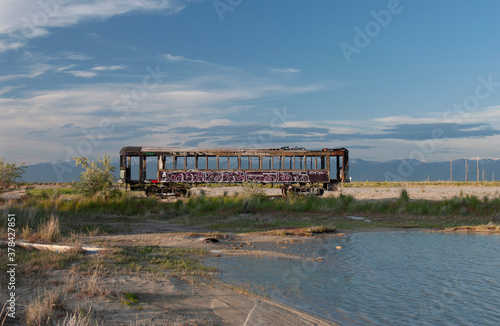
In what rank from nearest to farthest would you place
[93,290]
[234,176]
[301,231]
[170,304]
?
[170,304]
[93,290]
[301,231]
[234,176]

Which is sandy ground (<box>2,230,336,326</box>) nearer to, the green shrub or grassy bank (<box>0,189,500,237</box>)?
grassy bank (<box>0,189,500,237</box>)

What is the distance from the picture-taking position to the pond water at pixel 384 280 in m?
7.14

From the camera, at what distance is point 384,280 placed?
9.14 metres

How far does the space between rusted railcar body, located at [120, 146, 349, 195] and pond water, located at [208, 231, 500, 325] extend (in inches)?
581

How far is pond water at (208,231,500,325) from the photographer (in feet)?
23.4

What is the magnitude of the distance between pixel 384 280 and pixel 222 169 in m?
19.6

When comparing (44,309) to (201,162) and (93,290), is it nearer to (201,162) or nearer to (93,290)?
(93,290)

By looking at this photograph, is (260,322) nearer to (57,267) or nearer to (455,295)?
(455,295)

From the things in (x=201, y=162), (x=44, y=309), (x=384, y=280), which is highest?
(x=201, y=162)

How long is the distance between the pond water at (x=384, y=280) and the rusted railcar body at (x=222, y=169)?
48.5 feet

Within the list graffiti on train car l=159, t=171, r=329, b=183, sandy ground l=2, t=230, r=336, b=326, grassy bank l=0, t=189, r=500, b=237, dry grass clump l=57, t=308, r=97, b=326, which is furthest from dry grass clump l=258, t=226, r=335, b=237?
graffiti on train car l=159, t=171, r=329, b=183

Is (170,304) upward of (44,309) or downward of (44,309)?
downward

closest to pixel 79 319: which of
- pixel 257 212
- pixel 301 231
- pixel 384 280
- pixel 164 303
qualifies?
pixel 164 303

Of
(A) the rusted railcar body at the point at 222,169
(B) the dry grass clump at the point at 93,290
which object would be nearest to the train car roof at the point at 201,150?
(A) the rusted railcar body at the point at 222,169
